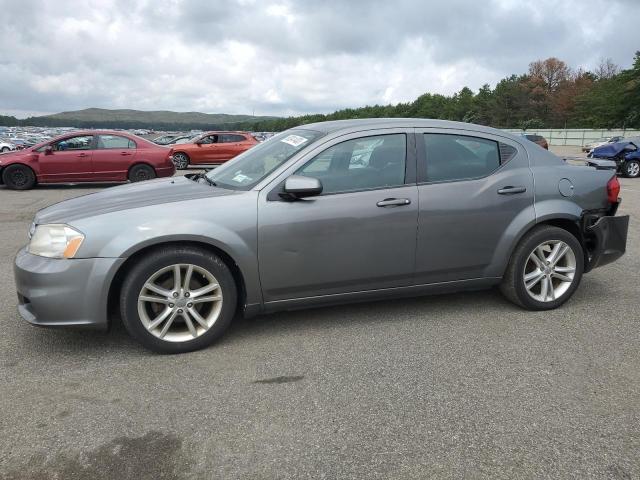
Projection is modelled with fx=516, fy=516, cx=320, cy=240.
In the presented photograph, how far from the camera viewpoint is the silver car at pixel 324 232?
10.8ft

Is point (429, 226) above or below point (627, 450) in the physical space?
above

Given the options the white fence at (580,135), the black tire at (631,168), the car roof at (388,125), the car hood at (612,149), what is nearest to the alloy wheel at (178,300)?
the car roof at (388,125)

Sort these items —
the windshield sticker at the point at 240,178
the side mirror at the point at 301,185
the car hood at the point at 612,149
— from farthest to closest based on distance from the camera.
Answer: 1. the car hood at the point at 612,149
2. the windshield sticker at the point at 240,178
3. the side mirror at the point at 301,185

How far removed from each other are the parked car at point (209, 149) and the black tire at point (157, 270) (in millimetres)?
16347

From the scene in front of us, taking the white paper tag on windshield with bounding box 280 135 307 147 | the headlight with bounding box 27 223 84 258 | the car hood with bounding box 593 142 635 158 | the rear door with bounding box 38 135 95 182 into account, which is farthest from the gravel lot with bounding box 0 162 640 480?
the car hood with bounding box 593 142 635 158

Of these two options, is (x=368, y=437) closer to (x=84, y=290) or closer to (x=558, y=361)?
(x=558, y=361)

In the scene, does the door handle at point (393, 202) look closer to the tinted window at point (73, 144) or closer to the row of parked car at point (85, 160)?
the row of parked car at point (85, 160)

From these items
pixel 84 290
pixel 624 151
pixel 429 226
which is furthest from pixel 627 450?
pixel 624 151

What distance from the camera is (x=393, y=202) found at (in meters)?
3.70

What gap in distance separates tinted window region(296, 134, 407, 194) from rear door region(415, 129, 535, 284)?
0.18m

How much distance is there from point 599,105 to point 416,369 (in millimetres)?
83252

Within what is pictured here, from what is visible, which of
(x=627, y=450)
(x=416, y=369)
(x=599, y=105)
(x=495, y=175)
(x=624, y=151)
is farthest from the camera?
(x=599, y=105)

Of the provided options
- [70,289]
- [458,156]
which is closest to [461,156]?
[458,156]

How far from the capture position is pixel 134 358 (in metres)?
3.36
